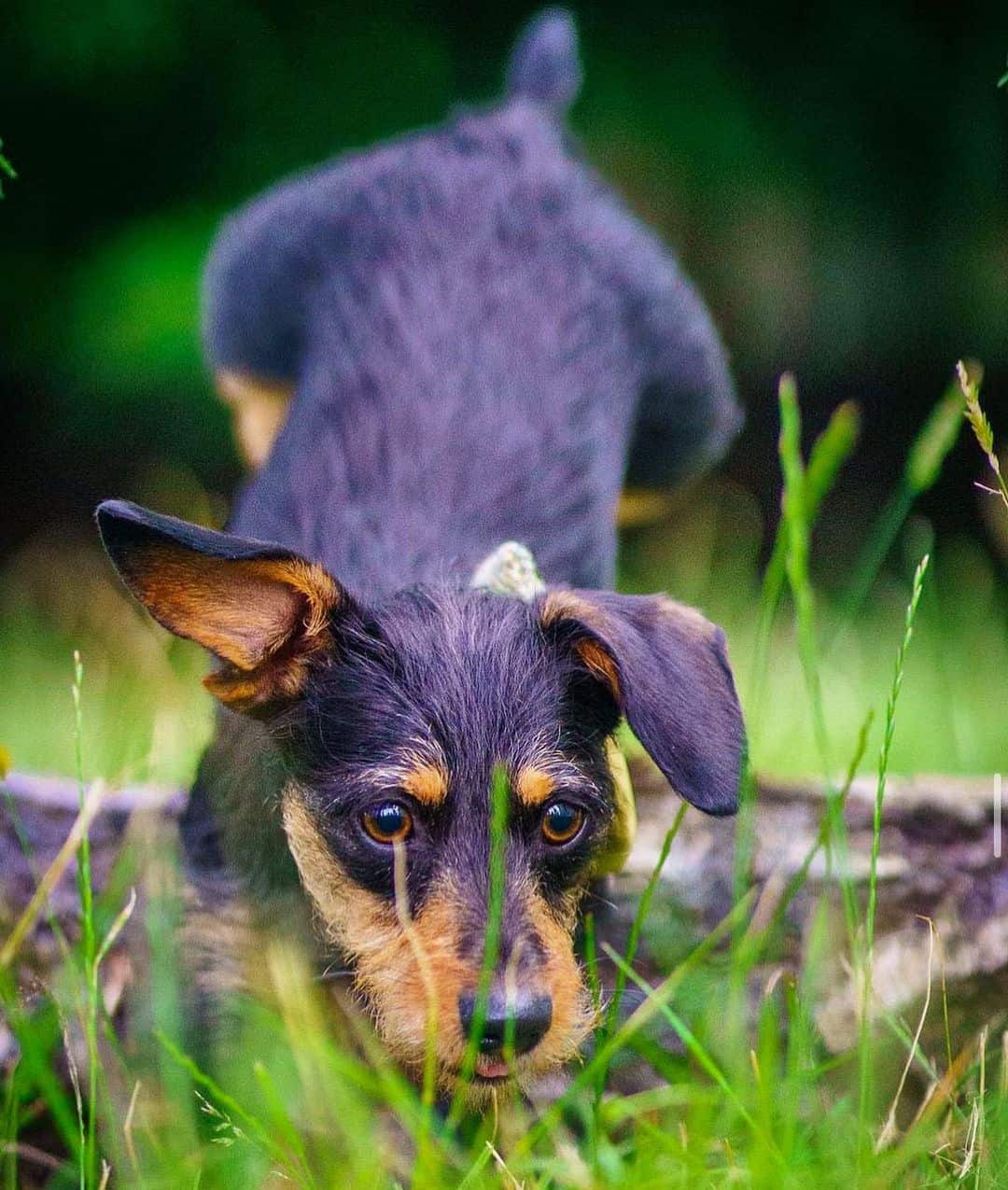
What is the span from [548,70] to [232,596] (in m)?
2.88

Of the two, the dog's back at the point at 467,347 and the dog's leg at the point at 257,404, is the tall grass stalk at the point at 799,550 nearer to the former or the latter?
the dog's back at the point at 467,347

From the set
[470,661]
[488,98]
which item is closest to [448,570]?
[470,661]

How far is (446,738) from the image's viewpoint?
7.53ft

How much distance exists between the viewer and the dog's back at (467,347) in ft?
11.1

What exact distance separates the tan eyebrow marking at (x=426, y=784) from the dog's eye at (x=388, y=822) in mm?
40

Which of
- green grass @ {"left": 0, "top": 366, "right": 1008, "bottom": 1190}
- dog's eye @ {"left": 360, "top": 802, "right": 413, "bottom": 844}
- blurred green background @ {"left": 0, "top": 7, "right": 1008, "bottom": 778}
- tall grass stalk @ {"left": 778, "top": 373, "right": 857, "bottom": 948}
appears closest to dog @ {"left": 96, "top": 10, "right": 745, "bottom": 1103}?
dog's eye @ {"left": 360, "top": 802, "right": 413, "bottom": 844}

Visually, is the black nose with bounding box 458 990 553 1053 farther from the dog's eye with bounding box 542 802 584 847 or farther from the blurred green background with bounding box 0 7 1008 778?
the blurred green background with bounding box 0 7 1008 778

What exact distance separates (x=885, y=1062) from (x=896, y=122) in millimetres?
4407

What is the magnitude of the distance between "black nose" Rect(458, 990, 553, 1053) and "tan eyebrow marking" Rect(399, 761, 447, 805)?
318 mm

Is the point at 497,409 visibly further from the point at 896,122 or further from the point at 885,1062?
the point at 896,122

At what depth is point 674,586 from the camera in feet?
18.1

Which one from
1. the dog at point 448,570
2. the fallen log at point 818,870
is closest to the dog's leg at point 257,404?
the dog at point 448,570

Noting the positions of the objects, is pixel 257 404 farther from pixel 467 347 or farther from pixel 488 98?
pixel 488 98

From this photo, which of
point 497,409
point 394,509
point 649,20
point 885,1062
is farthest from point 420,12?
point 885,1062
